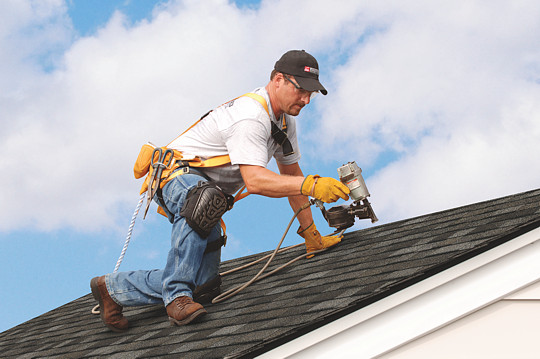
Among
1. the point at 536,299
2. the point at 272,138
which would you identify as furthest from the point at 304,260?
the point at 536,299

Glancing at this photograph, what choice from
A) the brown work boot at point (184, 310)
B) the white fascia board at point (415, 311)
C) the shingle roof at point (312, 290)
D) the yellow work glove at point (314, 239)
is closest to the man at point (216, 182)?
the brown work boot at point (184, 310)

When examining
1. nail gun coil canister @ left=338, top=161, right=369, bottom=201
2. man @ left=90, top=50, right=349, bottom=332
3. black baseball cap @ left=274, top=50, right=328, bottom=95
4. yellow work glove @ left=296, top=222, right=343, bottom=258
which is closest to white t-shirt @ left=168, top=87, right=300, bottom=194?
man @ left=90, top=50, right=349, bottom=332

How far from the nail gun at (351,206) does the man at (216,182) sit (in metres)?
0.25

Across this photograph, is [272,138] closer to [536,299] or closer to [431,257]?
[431,257]

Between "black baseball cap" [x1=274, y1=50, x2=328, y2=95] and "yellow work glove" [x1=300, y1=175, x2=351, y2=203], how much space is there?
0.69m

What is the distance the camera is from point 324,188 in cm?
384

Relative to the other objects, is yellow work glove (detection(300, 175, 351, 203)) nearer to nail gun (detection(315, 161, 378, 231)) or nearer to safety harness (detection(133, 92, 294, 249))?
nail gun (detection(315, 161, 378, 231))

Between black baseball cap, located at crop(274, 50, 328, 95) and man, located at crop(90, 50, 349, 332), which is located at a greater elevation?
black baseball cap, located at crop(274, 50, 328, 95)

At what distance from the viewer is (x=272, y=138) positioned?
4480mm

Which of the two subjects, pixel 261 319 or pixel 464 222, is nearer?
pixel 261 319

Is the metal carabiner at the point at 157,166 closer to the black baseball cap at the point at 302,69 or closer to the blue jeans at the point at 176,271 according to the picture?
the blue jeans at the point at 176,271

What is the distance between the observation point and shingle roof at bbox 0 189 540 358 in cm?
307

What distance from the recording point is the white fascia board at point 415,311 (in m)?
3.03

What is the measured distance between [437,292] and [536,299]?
48 cm
